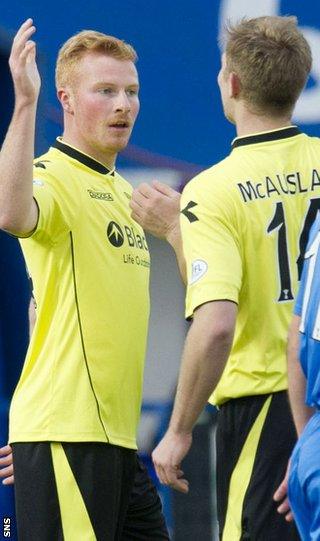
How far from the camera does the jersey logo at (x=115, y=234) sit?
160 inches

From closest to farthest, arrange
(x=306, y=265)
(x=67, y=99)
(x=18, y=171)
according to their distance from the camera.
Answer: (x=306, y=265) < (x=18, y=171) < (x=67, y=99)

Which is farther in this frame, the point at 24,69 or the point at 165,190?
the point at 165,190

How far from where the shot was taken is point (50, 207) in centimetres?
389

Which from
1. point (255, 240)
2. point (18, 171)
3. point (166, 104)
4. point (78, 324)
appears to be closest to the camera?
point (255, 240)

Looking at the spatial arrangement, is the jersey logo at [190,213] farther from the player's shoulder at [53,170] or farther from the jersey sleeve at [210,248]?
the player's shoulder at [53,170]

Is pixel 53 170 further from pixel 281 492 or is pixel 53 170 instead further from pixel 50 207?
pixel 281 492

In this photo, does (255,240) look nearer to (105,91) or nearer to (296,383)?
(296,383)

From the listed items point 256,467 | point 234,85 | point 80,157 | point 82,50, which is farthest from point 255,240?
point 82,50

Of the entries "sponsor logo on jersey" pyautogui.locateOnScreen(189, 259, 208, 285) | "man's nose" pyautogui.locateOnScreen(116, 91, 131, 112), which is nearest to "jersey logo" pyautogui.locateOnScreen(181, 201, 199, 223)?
"sponsor logo on jersey" pyautogui.locateOnScreen(189, 259, 208, 285)

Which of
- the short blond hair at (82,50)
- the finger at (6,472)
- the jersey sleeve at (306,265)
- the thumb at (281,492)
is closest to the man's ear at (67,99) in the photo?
the short blond hair at (82,50)

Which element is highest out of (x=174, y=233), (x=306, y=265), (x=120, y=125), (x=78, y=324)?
(x=120, y=125)

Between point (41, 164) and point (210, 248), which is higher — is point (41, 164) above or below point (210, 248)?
above

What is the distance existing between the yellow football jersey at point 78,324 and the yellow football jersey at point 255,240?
0.50m

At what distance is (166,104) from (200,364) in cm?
243
